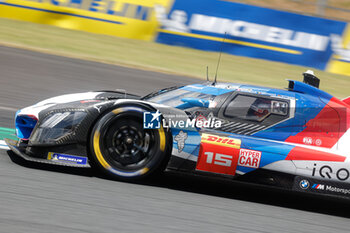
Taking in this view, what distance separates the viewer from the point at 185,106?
213 inches

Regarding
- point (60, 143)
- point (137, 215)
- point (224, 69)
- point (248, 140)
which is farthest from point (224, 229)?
point (224, 69)

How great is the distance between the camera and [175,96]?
5.61 meters

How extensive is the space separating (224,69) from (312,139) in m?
8.30

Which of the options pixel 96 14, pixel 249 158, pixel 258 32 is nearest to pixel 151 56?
pixel 96 14

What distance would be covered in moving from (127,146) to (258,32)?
9678 mm

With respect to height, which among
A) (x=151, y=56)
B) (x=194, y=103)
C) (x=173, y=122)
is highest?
(x=151, y=56)

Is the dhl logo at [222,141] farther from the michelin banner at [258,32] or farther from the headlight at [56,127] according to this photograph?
the michelin banner at [258,32]

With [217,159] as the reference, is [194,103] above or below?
above

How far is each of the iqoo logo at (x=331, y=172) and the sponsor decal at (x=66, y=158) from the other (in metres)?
2.40

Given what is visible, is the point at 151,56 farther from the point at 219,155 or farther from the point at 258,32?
the point at 219,155

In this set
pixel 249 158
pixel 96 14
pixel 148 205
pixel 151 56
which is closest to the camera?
pixel 148 205

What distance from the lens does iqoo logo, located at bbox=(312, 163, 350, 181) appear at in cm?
518

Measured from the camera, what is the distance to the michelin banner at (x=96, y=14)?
1433 centimetres

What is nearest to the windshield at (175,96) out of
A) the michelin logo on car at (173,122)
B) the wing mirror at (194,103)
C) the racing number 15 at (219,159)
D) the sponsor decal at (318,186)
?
the wing mirror at (194,103)
